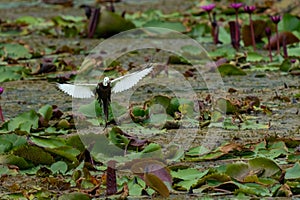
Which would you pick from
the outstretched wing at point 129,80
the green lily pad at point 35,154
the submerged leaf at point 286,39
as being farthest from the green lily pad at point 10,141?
the submerged leaf at point 286,39

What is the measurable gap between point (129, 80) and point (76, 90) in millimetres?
193

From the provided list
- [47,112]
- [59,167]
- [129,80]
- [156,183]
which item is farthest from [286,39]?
[156,183]

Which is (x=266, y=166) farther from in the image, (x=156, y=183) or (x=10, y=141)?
(x=10, y=141)

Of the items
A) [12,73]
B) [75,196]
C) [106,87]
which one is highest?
[106,87]

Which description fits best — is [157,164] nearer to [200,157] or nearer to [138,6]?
[200,157]

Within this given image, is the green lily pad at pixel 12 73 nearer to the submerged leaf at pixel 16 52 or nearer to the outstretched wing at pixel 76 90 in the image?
the submerged leaf at pixel 16 52

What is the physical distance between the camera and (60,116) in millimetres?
3516

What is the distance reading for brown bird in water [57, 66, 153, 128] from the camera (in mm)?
2938

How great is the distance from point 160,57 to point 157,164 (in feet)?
7.69

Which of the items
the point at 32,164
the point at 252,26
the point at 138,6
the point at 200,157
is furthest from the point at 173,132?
the point at 138,6

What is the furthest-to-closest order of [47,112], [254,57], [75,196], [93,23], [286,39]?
[93,23]
[286,39]
[254,57]
[47,112]
[75,196]

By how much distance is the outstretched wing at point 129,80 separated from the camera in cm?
301

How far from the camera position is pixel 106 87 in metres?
2.93

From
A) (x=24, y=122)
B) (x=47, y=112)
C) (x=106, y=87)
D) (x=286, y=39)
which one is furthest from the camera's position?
(x=286, y=39)
